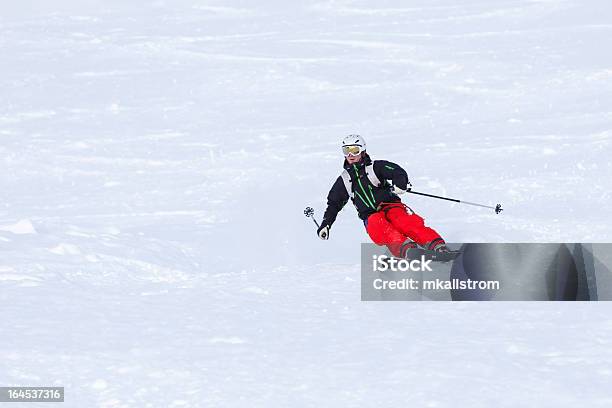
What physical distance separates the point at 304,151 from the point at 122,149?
3329mm

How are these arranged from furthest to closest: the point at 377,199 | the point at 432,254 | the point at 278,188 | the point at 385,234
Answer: the point at 278,188
the point at 377,199
the point at 385,234
the point at 432,254

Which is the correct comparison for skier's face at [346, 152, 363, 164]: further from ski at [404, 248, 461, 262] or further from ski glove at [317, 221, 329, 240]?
ski at [404, 248, 461, 262]

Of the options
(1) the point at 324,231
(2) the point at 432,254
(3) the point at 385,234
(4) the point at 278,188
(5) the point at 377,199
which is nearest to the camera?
(2) the point at 432,254

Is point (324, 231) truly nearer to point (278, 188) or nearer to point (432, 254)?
point (432, 254)

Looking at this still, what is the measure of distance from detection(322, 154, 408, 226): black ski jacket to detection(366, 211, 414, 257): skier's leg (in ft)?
0.40

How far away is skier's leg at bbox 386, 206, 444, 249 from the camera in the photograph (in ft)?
27.3

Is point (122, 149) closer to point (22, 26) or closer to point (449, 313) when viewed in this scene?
point (449, 313)

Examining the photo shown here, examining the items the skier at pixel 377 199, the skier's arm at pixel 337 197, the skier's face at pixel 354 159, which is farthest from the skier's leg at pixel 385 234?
the skier's face at pixel 354 159

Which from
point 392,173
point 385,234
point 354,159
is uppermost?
point 354,159

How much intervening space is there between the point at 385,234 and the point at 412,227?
0.80ft

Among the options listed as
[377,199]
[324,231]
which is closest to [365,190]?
[377,199]

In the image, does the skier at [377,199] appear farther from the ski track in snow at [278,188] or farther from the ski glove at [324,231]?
the ski track in snow at [278,188]

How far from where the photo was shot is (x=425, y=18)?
28094 mm

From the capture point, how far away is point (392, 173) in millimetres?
8516
